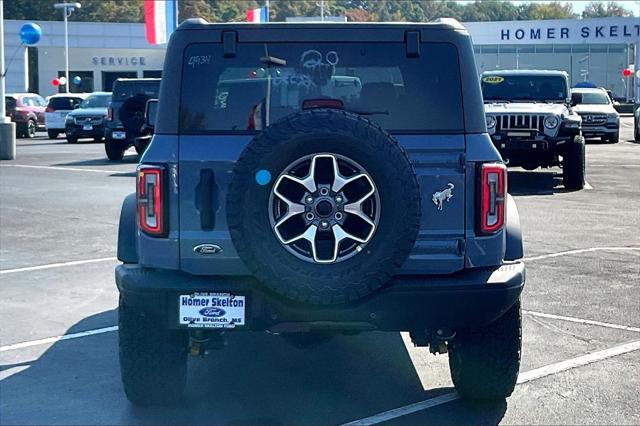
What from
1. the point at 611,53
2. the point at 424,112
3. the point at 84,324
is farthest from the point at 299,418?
the point at 611,53

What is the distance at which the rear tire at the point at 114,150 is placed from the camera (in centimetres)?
2470

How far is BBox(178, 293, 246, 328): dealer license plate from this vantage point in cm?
520

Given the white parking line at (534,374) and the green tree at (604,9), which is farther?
the green tree at (604,9)

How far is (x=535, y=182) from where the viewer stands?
19.0m

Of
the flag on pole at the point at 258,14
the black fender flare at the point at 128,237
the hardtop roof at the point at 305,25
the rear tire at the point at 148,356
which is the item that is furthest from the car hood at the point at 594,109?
the rear tire at the point at 148,356

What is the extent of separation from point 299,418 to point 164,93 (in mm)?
1861

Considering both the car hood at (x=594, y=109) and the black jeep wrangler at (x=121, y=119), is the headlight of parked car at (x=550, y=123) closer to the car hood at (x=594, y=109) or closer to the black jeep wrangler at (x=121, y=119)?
the black jeep wrangler at (x=121, y=119)

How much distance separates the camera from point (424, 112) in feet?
17.9

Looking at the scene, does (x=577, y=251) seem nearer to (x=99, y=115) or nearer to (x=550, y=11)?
(x=99, y=115)

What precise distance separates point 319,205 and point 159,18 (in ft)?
87.1

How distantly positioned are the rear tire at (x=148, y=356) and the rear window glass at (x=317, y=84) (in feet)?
3.54

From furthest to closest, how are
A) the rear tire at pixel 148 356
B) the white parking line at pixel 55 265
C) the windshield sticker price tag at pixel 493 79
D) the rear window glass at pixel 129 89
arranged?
the rear window glass at pixel 129 89
the windshield sticker price tag at pixel 493 79
the white parking line at pixel 55 265
the rear tire at pixel 148 356

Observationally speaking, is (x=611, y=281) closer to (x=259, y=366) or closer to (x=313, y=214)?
(x=259, y=366)

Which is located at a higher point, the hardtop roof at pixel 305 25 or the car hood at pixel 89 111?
the car hood at pixel 89 111
